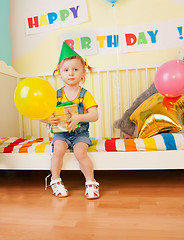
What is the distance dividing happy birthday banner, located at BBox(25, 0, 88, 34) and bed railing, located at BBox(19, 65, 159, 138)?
1.23 ft

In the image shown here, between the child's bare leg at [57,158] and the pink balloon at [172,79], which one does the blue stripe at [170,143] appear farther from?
the child's bare leg at [57,158]

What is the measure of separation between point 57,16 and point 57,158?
120 cm

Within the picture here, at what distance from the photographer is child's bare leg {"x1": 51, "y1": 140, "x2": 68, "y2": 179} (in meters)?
Result: 1.08

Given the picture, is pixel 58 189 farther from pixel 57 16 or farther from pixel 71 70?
pixel 57 16

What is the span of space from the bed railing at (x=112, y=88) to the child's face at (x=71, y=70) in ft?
1.99

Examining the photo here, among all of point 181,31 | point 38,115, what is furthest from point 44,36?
point 38,115

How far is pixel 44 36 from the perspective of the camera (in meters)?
1.86

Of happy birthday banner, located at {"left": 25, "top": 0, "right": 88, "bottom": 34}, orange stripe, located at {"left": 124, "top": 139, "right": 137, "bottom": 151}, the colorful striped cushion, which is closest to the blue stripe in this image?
the colorful striped cushion

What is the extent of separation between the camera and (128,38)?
1728mm

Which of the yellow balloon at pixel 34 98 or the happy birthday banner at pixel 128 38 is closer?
the yellow balloon at pixel 34 98

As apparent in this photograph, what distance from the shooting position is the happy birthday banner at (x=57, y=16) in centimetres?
179

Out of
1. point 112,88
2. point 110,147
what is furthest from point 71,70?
point 112,88

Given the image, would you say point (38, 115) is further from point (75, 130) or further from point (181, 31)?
point (181, 31)

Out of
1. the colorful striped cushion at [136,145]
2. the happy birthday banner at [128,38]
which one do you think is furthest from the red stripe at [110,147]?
the happy birthday banner at [128,38]
